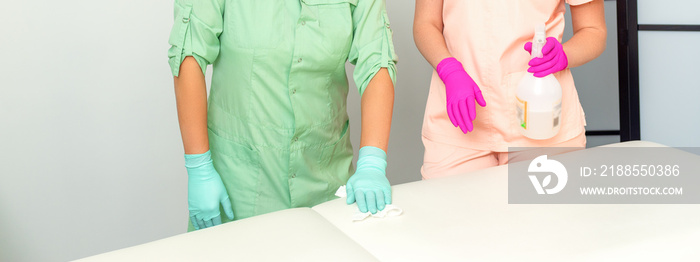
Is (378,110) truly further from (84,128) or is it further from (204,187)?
(84,128)

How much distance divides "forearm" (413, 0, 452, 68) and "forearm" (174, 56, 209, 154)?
56cm

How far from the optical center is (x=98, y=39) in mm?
2174

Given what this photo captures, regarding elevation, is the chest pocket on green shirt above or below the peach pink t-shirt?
above

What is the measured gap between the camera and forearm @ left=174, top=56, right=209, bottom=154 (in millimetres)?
1447

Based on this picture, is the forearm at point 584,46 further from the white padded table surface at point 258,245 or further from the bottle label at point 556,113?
the white padded table surface at point 258,245

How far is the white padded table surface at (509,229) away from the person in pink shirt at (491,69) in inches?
13.5

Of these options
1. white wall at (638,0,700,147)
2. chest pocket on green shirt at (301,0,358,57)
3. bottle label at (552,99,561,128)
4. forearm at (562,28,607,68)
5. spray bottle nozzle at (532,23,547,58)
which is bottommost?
white wall at (638,0,700,147)

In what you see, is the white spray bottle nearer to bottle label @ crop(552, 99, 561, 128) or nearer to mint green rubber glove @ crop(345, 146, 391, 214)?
bottle label @ crop(552, 99, 561, 128)

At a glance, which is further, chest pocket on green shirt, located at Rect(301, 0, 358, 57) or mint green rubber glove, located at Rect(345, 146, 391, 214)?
chest pocket on green shirt, located at Rect(301, 0, 358, 57)

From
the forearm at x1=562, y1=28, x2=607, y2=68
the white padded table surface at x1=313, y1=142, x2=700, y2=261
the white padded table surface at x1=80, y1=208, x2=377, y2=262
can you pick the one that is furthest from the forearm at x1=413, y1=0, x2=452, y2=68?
the white padded table surface at x1=80, y1=208, x2=377, y2=262

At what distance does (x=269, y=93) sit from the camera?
1516 millimetres

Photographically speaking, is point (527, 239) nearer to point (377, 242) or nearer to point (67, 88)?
point (377, 242)

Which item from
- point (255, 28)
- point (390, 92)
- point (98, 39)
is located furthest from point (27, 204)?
point (390, 92)

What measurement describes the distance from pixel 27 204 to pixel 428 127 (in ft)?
4.60
